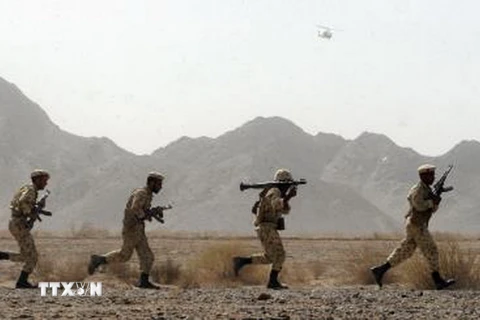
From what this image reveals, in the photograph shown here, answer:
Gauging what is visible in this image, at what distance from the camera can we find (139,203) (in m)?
13.1

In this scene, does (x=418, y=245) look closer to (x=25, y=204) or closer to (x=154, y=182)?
(x=154, y=182)

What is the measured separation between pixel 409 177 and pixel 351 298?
11082 centimetres

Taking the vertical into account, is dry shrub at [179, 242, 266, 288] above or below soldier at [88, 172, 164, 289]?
below

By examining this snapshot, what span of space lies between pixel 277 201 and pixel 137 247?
2.19 m

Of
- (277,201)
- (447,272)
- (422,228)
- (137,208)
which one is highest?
(277,201)

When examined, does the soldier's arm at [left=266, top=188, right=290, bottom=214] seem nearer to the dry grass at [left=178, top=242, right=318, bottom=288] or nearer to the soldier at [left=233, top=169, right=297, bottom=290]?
the soldier at [left=233, top=169, right=297, bottom=290]

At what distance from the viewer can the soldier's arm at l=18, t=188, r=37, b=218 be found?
12664 mm

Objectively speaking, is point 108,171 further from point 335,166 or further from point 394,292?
point 394,292

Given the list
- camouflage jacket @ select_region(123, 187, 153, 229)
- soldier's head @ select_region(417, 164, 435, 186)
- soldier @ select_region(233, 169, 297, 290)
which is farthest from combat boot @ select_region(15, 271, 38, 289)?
soldier's head @ select_region(417, 164, 435, 186)

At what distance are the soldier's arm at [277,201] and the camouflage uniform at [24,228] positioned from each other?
10.9 ft

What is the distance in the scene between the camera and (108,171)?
107 meters

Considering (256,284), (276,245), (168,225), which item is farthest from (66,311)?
(168,225)

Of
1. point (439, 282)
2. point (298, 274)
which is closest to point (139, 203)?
point (439, 282)

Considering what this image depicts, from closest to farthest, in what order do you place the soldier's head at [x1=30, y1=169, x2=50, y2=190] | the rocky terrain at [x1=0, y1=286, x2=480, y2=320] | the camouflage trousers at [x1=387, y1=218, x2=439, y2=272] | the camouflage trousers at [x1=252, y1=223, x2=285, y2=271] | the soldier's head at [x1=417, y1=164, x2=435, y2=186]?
the rocky terrain at [x1=0, y1=286, x2=480, y2=320]
the camouflage trousers at [x1=387, y1=218, x2=439, y2=272]
the soldier's head at [x1=417, y1=164, x2=435, y2=186]
the camouflage trousers at [x1=252, y1=223, x2=285, y2=271]
the soldier's head at [x1=30, y1=169, x2=50, y2=190]
